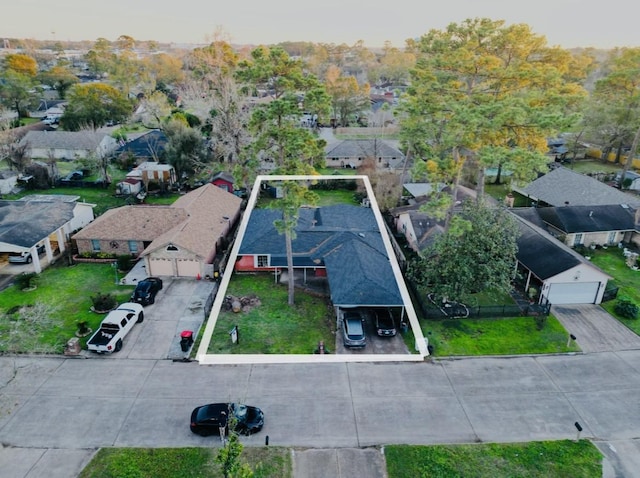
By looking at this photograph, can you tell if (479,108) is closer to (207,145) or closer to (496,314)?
(496,314)

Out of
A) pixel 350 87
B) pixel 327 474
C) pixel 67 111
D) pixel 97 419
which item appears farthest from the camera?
pixel 350 87

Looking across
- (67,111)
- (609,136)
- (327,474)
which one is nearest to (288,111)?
(327,474)

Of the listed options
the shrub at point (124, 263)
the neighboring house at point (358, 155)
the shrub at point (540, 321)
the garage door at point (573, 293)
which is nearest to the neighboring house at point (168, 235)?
the shrub at point (124, 263)

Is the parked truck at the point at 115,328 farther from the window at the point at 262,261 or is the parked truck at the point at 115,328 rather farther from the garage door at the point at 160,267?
the window at the point at 262,261

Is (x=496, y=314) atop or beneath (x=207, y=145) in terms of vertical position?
beneath

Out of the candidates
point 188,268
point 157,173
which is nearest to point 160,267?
point 188,268

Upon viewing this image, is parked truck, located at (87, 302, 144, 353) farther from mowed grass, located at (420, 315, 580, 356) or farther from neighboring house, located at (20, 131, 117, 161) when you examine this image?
neighboring house, located at (20, 131, 117, 161)

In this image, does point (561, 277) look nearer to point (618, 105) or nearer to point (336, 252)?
point (336, 252)
